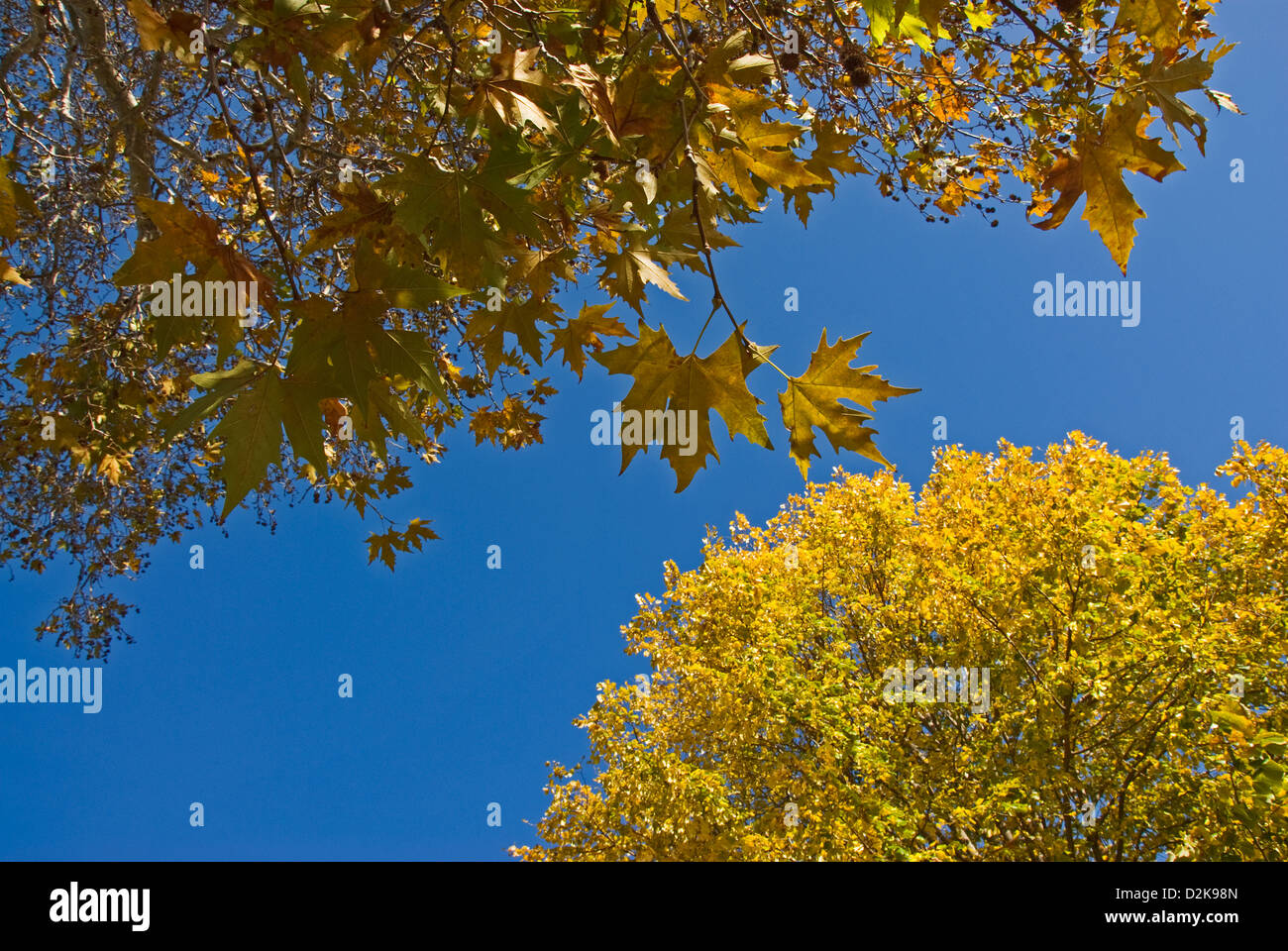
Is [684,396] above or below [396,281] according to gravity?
below

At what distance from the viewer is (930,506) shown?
38.2 feet

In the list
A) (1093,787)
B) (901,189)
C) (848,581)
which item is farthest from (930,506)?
(901,189)

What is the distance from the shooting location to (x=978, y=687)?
9180 millimetres

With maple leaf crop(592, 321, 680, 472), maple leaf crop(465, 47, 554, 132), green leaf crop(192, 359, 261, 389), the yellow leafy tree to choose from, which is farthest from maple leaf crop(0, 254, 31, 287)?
the yellow leafy tree

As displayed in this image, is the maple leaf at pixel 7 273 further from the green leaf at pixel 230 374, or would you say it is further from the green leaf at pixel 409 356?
the green leaf at pixel 409 356

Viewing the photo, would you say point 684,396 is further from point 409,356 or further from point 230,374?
point 230,374

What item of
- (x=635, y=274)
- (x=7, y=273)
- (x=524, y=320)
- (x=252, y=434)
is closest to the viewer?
(x=252, y=434)

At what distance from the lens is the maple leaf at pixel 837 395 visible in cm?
166

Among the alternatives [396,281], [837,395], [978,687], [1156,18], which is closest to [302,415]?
[396,281]

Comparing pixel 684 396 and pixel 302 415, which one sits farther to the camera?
pixel 684 396

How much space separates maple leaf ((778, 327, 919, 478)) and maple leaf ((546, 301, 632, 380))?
113cm

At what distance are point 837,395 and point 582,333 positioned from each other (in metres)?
1.39
